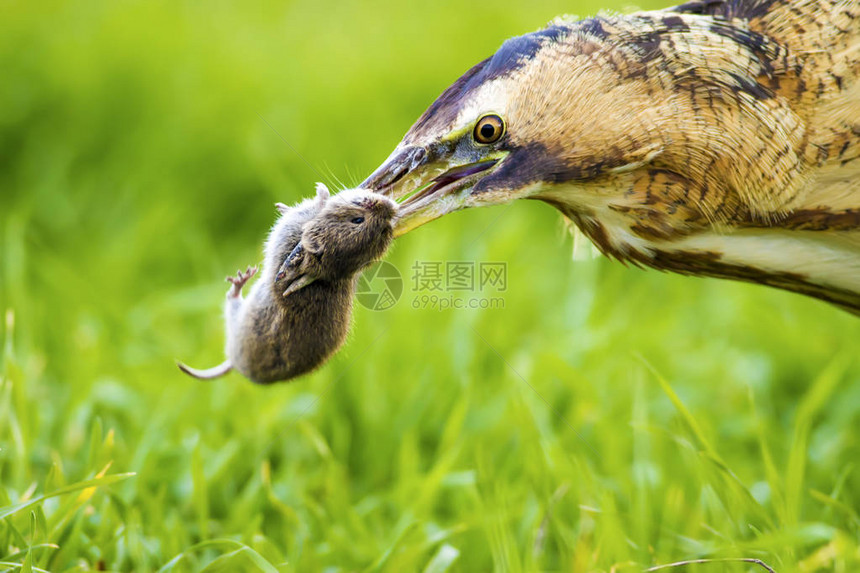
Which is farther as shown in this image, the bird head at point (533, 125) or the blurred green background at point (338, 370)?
the blurred green background at point (338, 370)

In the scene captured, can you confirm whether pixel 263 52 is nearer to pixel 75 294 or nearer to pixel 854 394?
pixel 75 294

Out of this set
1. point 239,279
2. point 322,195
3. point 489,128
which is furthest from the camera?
point 239,279

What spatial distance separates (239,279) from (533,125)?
32.7 inches

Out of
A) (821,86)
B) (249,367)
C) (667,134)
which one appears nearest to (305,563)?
(249,367)

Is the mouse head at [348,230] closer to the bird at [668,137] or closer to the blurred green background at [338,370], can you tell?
the bird at [668,137]

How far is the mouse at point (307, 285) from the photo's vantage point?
2.38m

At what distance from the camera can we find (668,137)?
239 cm

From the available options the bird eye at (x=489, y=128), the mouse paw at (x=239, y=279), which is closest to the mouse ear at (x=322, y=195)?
the mouse paw at (x=239, y=279)

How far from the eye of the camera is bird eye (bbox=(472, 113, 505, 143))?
2361 millimetres

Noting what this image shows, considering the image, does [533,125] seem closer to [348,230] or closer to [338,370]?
[348,230]

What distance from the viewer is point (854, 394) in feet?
12.9

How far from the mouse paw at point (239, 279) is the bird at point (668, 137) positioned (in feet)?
1.22

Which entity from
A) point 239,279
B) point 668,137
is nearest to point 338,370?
point 239,279

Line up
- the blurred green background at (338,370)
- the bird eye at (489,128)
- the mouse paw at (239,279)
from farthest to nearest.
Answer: the blurred green background at (338,370) → the mouse paw at (239,279) → the bird eye at (489,128)
